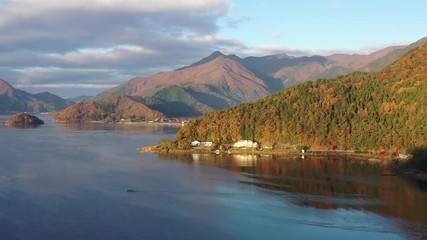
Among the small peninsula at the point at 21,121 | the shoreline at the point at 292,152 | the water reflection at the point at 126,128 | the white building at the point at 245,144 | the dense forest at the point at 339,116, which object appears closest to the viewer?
the shoreline at the point at 292,152

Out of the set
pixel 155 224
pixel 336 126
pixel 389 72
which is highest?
Result: pixel 389 72

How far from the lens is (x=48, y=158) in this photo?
1773 inches

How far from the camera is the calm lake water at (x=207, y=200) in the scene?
21641 millimetres

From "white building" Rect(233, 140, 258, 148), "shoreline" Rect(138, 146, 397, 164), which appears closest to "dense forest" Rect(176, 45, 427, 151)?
"white building" Rect(233, 140, 258, 148)

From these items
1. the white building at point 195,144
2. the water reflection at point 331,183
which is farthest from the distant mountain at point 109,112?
the water reflection at point 331,183

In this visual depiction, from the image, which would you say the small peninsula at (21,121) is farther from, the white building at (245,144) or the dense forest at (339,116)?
the white building at (245,144)

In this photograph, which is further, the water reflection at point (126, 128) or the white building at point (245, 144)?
the water reflection at point (126, 128)

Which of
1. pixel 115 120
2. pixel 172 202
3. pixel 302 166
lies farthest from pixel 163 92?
pixel 172 202

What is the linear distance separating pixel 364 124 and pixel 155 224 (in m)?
32.1

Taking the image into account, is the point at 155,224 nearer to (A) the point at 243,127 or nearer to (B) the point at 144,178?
(B) the point at 144,178

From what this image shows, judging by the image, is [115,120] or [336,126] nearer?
[336,126]

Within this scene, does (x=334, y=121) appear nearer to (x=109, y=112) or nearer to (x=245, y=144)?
Result: (x=245, y=144)

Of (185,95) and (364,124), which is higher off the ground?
(185,95)

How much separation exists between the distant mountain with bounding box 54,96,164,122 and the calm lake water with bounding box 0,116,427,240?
295 feet
